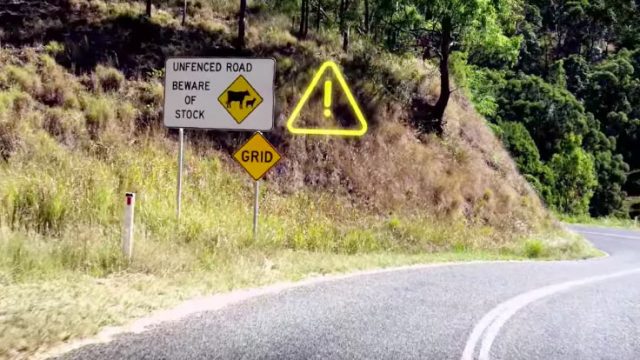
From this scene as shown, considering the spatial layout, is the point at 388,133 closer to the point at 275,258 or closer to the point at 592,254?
the point at 592,254

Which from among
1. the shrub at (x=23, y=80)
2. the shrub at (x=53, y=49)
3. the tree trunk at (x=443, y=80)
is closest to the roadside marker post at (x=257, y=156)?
the shrub at (x=23, y=80)

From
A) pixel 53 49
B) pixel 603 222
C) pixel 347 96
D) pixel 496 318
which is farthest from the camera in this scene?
pixel 603 222

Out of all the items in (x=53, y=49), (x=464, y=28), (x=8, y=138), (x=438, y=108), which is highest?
(x=464, y=28)

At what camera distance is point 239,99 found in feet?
38.7

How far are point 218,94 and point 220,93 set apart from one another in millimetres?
42

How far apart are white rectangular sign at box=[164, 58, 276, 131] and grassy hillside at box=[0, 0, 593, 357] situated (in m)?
1.86

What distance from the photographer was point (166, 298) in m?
7.73

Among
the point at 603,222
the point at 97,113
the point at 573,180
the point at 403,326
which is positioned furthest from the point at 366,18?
the point at 573,180

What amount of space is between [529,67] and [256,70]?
7536 cm

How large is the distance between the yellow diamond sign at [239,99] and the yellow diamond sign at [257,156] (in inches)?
21.0

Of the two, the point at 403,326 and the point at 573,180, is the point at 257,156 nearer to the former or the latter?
the point at 403,326

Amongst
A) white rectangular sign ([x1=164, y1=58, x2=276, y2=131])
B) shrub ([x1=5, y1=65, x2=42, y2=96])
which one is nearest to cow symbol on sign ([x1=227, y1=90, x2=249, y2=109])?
white rectangular sign ([x1=164, y1=58, x2=276, y2=131])

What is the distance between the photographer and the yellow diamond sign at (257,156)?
39.3 feet

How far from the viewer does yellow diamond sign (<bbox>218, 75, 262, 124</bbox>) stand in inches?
459
